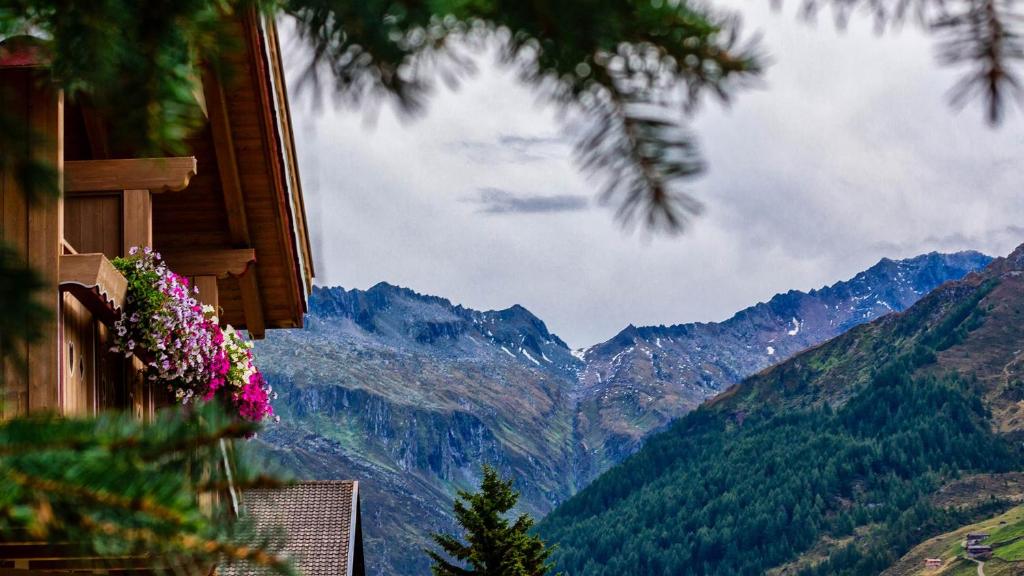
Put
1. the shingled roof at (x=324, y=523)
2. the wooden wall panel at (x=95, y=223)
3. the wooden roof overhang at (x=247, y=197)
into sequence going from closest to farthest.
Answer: the wooden wall panel at (x=95, y=223) < the wooden roof overhang at (x=247, y=197) < the shingled roof at (x=324, y=523)

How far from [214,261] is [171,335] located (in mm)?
2711

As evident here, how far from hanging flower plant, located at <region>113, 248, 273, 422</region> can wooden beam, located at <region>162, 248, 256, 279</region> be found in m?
1.51

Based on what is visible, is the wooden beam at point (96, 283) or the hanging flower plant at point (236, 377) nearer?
the wooden beam at point (96, 283)

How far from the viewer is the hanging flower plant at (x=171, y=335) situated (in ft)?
26.4

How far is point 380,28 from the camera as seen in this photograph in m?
1.65

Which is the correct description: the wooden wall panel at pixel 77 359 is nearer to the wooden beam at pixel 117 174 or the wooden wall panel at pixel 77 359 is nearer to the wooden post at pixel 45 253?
the wooden post at pixel 45 253

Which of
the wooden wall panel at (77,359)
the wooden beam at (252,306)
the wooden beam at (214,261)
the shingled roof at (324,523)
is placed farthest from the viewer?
the shingled roof at (324,523)

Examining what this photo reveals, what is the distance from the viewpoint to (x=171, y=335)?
8242mm

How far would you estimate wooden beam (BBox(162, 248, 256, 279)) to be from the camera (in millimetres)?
10859

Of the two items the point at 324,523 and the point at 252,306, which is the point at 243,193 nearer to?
the point at 252,306

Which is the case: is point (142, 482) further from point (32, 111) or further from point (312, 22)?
point (32, 111)

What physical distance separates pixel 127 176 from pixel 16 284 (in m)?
7.55

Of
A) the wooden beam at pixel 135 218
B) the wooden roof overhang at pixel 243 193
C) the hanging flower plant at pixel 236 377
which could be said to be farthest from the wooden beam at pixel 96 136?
the hanging flower plant at pixel 236 377

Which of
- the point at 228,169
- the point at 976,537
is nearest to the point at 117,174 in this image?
the point at 228,169
